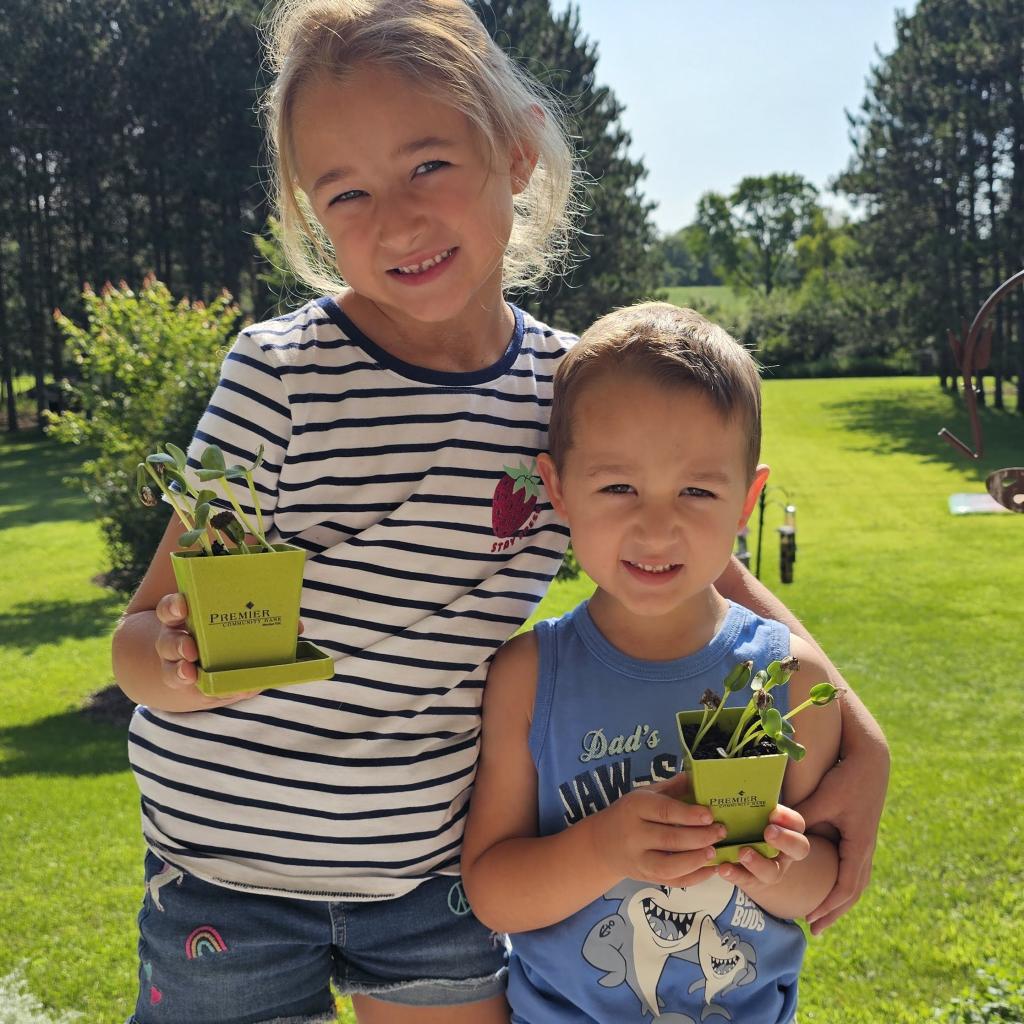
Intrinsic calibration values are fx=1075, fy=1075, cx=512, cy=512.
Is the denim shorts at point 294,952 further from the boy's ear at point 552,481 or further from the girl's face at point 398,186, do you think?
the girl's face at point 398,186

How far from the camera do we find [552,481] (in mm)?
1449

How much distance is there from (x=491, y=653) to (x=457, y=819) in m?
0.23

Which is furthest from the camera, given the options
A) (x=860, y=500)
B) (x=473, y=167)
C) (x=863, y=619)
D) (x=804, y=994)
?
(x=860, y=500)

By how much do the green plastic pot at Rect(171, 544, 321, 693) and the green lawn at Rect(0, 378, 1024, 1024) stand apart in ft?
8.93

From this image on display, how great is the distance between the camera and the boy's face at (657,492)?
1.29m

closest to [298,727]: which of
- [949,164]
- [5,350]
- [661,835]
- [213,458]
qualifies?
[213,458]

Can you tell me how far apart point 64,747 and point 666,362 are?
6358 millimetres

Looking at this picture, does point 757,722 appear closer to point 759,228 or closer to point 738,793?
point 738,793

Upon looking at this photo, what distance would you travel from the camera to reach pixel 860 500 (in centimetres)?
1523

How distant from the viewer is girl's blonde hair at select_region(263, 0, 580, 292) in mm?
1377

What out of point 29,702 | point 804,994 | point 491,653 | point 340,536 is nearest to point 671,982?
point 491,653

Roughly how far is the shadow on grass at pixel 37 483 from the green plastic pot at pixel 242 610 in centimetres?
1217

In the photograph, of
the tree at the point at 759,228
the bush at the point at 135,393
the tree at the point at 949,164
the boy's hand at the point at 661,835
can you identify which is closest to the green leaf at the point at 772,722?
the boy's hand at the point at 661,835

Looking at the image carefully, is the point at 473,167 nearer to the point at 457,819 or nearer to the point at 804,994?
the point at 457,819
